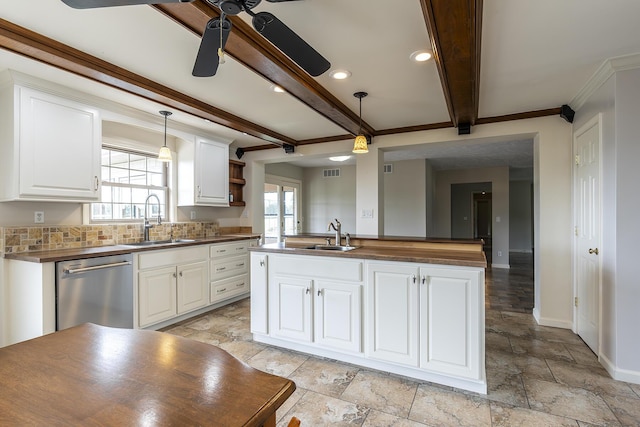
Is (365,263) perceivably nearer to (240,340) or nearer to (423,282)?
(423,282)

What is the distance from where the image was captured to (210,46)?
5.21 feet

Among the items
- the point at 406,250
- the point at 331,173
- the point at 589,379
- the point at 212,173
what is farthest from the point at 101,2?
the point at 331,173

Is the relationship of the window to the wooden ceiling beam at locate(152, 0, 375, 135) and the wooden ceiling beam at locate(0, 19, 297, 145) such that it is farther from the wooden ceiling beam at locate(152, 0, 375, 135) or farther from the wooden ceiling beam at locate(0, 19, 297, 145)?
the wooden ceiling beam at locate(152, 0, 375, 135)

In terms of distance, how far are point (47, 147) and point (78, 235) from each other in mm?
908

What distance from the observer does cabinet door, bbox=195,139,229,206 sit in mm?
4211

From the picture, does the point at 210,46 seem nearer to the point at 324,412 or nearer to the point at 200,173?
the point at 324,412

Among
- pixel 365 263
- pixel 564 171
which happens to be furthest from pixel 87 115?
pixel 564 171

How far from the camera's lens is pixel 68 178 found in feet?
9.29

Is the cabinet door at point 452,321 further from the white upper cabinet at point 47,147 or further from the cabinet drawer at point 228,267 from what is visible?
the white upper cabinet at point 47,147

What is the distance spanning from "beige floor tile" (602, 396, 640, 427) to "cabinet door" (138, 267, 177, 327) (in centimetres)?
374

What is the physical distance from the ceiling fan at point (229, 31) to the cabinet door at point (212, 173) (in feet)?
8.36

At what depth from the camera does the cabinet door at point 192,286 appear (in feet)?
11.7

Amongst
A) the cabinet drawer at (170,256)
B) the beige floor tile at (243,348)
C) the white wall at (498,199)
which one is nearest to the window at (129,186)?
the cabinet drawer at (170,256)

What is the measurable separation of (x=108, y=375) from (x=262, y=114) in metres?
3.13
